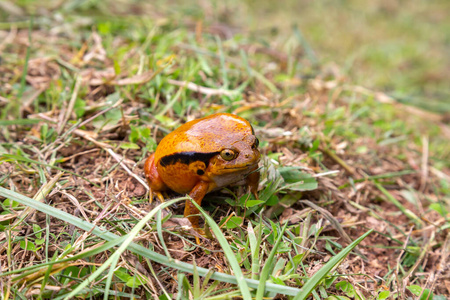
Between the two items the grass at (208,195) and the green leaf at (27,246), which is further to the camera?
the green leaf at (27,246)

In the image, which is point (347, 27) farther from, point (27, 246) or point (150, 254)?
point (27, 246)

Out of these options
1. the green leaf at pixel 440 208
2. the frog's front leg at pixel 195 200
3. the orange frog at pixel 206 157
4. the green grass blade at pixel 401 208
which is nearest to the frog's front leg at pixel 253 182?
the orange frog at pixel 206 157

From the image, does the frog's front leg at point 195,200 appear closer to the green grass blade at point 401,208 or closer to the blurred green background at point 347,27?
the green grass blade at point 401,208

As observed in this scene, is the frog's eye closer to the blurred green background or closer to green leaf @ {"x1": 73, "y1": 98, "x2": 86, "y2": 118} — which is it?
green leaf @ {"x1": 73, "y1": 98, "x2": 86, "y2": 118}

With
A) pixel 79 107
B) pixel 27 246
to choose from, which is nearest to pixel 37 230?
pixel 27 246

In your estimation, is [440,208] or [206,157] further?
[440,208]

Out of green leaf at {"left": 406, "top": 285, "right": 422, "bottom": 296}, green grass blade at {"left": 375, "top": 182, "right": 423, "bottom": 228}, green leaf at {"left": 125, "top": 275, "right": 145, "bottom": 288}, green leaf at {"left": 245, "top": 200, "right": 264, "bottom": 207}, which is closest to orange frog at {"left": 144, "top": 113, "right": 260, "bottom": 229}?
green leaf at {"left": 245, "top": 200, "right": 264, "bottom": 207}
